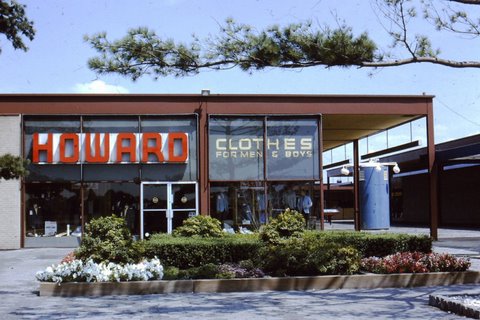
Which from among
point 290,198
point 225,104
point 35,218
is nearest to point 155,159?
point 225,104

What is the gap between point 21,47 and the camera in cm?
1498

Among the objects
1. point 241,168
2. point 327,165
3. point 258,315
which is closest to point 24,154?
point 241,168

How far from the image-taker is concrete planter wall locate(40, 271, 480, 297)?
39.6 feet

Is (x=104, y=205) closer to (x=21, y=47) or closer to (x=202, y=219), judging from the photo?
(x=202, y=219)

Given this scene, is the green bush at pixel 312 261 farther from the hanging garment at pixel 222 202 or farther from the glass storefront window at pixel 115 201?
the glass storefront window at pixel 115 201

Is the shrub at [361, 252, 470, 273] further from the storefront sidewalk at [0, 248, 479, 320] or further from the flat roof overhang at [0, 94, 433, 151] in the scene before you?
the flat roof overhang at [0, 94, 433, 151]

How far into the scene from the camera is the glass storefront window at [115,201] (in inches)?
935

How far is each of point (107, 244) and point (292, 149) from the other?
478 inches

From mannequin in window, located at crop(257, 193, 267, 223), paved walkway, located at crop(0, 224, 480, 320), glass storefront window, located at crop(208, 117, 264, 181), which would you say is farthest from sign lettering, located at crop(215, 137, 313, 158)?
paved walkway, located at crop(0, 224, 480, 320)

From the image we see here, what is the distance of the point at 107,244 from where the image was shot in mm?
13289

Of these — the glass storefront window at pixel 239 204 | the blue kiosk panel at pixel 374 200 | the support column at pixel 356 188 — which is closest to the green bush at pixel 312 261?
the glass storefront window at pixel 239 204

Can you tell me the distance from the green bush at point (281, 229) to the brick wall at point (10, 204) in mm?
11111

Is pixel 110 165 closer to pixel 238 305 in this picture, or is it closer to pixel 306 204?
pixel 306 204

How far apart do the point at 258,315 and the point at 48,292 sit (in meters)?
4.42
